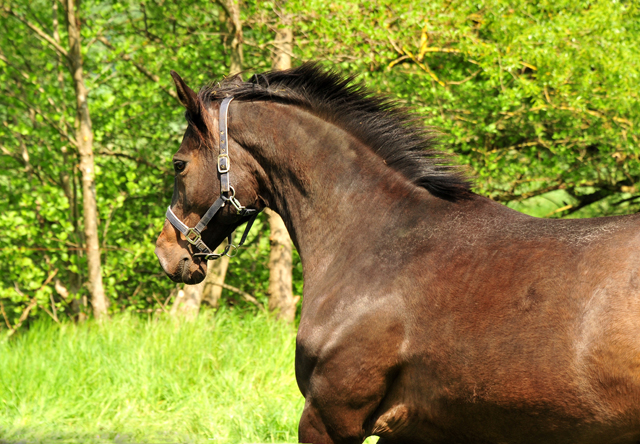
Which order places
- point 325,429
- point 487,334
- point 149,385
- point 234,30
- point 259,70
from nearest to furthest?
point 487,334, point 325,429, point 149,385, point 234,30, point 259,70

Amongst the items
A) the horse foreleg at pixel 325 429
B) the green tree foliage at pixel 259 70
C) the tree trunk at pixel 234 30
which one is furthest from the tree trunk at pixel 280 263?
the horse foreleg at pixel 325 429

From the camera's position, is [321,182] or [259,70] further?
[259,70]

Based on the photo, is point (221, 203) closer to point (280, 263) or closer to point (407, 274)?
point (407, 274)

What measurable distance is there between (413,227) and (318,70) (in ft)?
3.53

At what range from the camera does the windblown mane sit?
2.79 metres

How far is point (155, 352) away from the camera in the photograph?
5.39 metres

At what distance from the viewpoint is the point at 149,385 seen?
195 inches

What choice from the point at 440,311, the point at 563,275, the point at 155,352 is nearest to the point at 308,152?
the point at 440,311

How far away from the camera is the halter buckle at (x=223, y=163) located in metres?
2.98

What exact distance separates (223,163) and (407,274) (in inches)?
44.6

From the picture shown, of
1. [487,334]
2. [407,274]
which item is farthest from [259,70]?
[487,334]

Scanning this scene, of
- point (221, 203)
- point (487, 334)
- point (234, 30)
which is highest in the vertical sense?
point (234, 30)

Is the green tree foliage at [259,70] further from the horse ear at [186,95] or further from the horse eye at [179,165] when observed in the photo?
the horse eye at [179,165]

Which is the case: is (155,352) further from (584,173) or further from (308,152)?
(584,173)
